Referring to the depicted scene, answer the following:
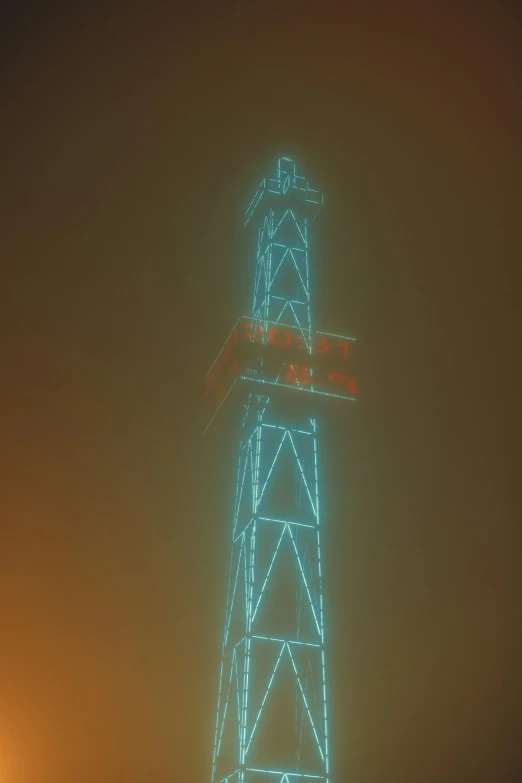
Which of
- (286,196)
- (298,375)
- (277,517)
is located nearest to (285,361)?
(298,375)

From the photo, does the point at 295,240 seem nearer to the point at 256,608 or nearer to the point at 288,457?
the point at 288,457

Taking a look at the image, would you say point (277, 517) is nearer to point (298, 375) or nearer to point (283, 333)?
point (298, 375)

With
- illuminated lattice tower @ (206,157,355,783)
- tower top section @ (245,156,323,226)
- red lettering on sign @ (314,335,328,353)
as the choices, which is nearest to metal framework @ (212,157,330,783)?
illuminated lattice tower @ (206,157,355,783)

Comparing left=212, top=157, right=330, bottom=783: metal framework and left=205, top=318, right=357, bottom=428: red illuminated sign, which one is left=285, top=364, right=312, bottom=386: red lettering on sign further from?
left=212, top=157, right=330, bottom=783: metal framework

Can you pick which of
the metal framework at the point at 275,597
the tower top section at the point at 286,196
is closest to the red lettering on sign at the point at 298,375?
the metal framework at the point at 275,597

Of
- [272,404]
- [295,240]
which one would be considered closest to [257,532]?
[272,404]

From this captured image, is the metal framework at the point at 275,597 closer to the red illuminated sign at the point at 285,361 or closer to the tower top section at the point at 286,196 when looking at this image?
the red illuminated sign at the point at 285,361
